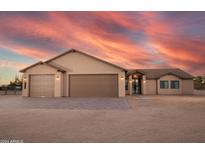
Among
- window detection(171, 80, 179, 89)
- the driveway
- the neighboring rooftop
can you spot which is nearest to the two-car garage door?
the driveway

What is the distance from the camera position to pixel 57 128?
5.42 metres

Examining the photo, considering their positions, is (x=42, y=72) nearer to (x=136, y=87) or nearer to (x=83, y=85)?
(x=83, y=85)

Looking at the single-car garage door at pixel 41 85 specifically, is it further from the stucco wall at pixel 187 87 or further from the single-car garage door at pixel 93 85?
the stucco wall at pixel 187 87

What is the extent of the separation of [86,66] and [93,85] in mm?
2167

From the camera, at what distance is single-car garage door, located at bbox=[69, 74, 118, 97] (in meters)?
19.2

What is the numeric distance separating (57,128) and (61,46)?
15.5 meters

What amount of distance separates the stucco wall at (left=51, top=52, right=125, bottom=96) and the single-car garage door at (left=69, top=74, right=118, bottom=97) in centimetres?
43

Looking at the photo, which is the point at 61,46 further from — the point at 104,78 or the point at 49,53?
the point at 104,78

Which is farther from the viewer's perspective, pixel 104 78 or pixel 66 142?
pixel 104 78

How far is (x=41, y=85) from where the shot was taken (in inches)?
768
